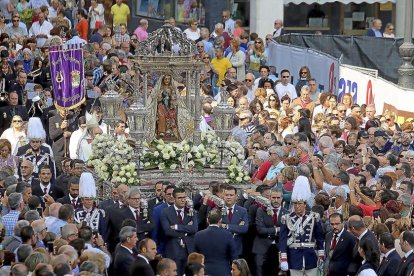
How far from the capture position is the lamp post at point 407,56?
3622cm

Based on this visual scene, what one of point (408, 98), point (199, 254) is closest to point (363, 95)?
point (408, 98)

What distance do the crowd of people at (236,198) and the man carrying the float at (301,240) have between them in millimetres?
19

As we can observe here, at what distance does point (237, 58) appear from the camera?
1531 inches

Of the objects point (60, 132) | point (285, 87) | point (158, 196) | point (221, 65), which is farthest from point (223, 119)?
point (221, 65)

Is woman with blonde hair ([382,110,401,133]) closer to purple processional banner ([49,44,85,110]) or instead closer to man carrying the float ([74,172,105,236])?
purple processional banner ([49,44,85,110])

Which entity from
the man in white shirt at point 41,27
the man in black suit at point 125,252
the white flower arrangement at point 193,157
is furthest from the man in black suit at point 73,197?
the man in white shirt at point 41,27

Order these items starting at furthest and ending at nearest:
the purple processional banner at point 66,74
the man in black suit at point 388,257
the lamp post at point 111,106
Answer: the purple processional banner at point 66,74
the lamp post at point 111,106
the man in black suit at point 388,257

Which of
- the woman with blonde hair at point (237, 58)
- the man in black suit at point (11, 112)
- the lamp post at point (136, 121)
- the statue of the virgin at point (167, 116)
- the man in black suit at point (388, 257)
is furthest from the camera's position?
the woman with blonde hair at point (237, 58)

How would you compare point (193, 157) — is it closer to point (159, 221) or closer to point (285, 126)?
point (159, 221)

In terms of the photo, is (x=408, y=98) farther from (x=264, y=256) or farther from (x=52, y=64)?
(x=264, y=256)

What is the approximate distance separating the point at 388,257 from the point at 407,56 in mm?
14538

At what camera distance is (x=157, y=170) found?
27.6 meters

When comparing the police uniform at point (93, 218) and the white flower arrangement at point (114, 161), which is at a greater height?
the white flower arrangement at point (114, 161)

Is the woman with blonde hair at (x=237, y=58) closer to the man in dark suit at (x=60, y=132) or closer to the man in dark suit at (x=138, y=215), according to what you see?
the man in dark suit at (x=60, y=132)
